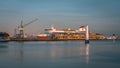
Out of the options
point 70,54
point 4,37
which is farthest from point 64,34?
point 70,54

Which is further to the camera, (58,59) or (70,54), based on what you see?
(70,54)

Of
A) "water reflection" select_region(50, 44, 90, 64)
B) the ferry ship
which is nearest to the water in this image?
"water reflection" select_region(50, 44, 90, 64)

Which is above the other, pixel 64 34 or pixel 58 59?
pixel 64 34

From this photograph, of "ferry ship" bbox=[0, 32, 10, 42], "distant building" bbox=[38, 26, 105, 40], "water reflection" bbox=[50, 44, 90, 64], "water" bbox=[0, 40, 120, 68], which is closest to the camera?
"water" bbox=[0, 40, 120, 68]

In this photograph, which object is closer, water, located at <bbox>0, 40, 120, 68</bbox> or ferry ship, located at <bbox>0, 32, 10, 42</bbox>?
water, located at <bbox>0, 40, 120, 68</bbox>

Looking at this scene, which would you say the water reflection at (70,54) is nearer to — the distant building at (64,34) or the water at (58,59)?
the water at (58,59)

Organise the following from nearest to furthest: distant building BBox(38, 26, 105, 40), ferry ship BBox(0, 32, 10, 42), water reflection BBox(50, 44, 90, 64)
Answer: water reflection BBox(50, 44, 90, 64) → ferry ship BBox(0, 32, 10, 42) → distant building BBox(38, 26, 105, 40)

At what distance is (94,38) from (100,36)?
6.81 m

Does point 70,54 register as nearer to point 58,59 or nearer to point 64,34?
point 58,59

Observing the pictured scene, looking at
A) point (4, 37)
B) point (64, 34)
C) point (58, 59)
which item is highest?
point (64, 34)

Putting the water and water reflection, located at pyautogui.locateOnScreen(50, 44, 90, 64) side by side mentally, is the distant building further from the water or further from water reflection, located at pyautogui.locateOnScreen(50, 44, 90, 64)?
the water

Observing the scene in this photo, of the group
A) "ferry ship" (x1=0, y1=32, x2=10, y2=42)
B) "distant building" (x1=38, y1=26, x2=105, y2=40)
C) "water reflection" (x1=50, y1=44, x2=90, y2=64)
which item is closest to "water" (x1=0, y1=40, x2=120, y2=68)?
"water reflection" (x1=50, y1=44, x2=90, y2=64)

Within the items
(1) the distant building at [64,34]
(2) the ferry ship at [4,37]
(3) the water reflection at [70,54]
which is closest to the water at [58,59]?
(3) the water reflection at [70,54]

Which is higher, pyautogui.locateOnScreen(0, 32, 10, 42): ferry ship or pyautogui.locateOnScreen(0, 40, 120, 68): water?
pyautogui.locateOnScreen(0, 32, 10, 42): ferry ship
